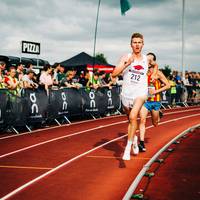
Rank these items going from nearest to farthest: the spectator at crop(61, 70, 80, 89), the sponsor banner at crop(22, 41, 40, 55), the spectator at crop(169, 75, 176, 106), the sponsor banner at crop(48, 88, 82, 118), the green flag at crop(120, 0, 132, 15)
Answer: the sponsor banner at crop(48, 88, 82, 118) → the spectator at crop(61, 70, 80, 89) → the sponsor banner at crop(22, 41, 40, 55) → the green flag at crop(120, 0, 132, 15) → the spectator at crop(169, 75, 176, 106)

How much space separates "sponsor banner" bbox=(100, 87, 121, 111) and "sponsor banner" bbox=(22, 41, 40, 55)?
3974 mm

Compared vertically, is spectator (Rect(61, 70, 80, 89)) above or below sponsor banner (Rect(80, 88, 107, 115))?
above

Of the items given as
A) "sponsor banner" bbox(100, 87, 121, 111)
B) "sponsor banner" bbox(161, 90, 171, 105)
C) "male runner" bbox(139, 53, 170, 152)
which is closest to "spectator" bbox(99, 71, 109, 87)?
"sponsor banner" bbox(100, 87, 121, 111)

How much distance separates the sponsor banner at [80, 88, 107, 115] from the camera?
57.2 feet

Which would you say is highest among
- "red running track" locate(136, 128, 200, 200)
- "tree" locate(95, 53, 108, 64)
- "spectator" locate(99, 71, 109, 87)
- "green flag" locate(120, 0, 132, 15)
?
"tree" locate(95, 53, 108, 64)

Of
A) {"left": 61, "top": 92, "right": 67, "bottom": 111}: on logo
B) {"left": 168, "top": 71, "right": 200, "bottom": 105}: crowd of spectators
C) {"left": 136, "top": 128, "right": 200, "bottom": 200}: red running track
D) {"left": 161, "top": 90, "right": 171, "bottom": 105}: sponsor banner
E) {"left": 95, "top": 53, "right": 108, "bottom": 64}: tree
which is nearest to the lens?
{"left": 136, "top": 128, "right": 200, "bottom": 200}: red running track

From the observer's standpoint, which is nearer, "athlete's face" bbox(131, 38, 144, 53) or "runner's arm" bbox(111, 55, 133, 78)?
"runner's arm" bbox(111, 55, 133, 78)

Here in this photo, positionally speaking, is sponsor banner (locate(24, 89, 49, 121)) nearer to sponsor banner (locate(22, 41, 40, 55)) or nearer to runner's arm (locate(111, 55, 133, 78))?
sponsor banner (locate(22, 41, 40, 55))

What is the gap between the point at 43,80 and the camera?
48.7 feet

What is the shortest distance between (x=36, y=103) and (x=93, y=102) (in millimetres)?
4223

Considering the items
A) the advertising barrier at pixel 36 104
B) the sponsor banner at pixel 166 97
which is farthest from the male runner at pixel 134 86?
the sponsor banner at pixel 166 97

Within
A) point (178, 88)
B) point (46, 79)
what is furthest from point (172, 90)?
point (46, 79)

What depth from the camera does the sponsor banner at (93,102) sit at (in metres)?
17.4

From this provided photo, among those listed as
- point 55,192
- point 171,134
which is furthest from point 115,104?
point 55,192
